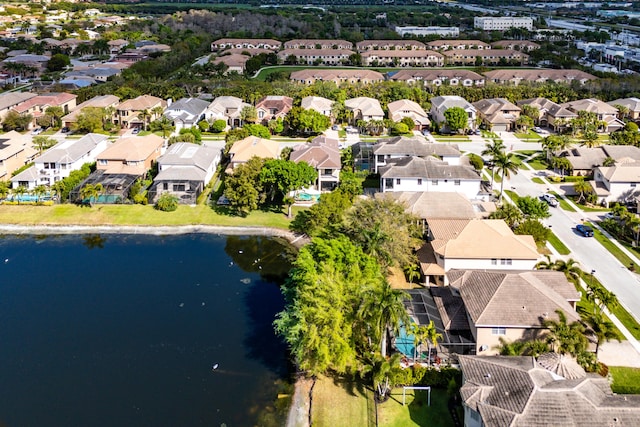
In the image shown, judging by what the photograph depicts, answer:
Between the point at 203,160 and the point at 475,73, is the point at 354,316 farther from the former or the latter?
the point at 475,73

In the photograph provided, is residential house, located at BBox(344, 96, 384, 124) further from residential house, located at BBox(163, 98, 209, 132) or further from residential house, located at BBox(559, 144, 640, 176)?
residential house, located at BBox(559, 144, 640, 176)

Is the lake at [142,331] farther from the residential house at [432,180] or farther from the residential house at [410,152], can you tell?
the residential house at [410,152]

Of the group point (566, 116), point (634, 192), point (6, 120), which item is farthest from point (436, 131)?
point (6, 120)

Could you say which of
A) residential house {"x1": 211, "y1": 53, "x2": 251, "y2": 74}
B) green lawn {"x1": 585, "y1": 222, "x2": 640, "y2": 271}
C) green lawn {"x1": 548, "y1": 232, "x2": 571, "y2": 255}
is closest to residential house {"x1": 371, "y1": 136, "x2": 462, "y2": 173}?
green lawn {"x1": 548, "y1": 232, "x2": 571, "y2": 255}

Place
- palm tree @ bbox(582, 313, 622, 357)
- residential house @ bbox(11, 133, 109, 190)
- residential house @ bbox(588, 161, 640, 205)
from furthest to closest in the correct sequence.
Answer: residential house @ bbox(11, 133, 109, 190) < residential house @ bbox(588, 161, 640, 205) < palm tree @ bbox(582, 313, 622, 357)

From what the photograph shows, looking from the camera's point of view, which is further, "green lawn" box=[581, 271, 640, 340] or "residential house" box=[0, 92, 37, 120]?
"residential house" box=[0, 92, 37, 120]

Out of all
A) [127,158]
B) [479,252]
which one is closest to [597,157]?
[479,252]
